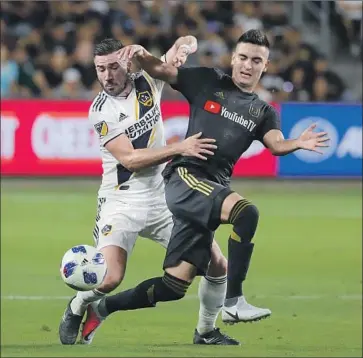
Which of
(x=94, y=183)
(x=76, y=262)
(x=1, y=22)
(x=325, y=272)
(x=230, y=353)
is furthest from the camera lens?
(x=1, y=22)

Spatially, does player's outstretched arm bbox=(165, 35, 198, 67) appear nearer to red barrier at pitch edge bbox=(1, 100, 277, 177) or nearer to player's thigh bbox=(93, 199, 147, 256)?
player's thigh bbox=(93, 199, 147, 256)

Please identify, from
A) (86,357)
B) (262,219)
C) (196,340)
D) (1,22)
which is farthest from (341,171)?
(86,357)

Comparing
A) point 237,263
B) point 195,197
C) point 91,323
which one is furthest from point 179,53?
point 91,323

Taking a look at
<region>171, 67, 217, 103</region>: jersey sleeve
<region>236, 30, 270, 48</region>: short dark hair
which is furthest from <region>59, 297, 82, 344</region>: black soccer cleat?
<region>236, 30, 270, 48</region>: short dark hair

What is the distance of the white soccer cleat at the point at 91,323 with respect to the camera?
28.1ft

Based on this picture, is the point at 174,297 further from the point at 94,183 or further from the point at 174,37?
the point at 174,37

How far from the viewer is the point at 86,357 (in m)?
6.75

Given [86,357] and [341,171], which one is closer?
[86,357]

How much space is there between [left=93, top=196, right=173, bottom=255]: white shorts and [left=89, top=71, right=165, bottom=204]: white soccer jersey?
0.07m

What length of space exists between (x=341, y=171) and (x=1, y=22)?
686cm

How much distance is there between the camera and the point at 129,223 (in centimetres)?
852

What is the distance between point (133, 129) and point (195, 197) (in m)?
0.87

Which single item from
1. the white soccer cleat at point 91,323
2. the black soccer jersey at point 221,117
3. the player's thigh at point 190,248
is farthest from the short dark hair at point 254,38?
the white soccer cleat at point 91,323

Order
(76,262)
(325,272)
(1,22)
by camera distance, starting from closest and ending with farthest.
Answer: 1. (76,262)
2. (325,272)
3. (1,22)
